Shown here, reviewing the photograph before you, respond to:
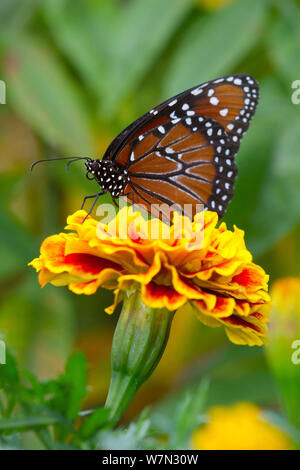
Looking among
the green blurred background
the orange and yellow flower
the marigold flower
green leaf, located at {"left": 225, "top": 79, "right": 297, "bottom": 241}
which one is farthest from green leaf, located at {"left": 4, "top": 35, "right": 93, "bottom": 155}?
the orange and yellow flower

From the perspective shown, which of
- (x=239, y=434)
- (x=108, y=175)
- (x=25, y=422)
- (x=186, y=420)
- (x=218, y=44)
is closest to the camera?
(x=25, y=422)

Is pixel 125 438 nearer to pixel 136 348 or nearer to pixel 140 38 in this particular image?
pixel 136 348

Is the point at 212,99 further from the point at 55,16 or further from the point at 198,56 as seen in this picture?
the point at 55,16

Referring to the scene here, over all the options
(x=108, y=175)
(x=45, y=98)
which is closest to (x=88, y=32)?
(x=45, y=98)

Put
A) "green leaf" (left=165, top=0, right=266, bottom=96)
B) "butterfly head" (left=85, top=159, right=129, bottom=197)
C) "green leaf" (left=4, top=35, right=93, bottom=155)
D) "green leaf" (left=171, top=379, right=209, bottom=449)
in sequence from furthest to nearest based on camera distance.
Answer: "green leaf" (left=4, top=35, right=93, bottom=155) < "green leaf" (left=165, top=0, right=266, bottom=96) < "butterfly head" (left=85, top=159, right=129, bottom=197) < "green leaf" (left=171, top=379, right=209, bottom=449)

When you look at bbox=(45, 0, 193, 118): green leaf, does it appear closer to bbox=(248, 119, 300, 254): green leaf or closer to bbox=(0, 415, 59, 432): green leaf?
bbox=(248, 119, 300, 254): green leaf

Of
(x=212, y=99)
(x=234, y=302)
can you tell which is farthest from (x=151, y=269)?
(x=212, y=99)
